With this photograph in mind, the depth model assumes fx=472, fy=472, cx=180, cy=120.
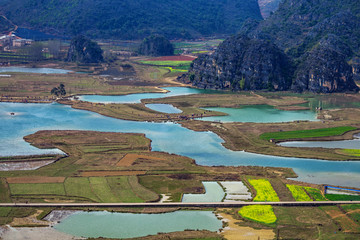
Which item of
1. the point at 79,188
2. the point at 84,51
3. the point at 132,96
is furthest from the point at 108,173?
the point at 84,51

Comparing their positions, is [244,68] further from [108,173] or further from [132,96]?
[108,173]

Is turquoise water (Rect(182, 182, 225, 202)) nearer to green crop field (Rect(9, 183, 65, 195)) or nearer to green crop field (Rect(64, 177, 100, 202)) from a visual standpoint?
green crop field (Rect(64, 177, 100, 202))

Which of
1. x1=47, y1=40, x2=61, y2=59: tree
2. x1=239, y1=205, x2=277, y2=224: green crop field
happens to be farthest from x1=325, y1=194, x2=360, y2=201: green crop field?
→ x1=47, y1=40, x2=61, y2=59: tree

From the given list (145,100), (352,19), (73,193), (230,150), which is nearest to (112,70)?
(145,100)

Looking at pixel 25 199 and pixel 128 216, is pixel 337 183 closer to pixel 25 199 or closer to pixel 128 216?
pixel 128 216

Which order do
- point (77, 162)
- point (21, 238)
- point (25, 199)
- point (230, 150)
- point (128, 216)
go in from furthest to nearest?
point (230, 150) → point (77, 162) → point (25, 199) → point (128, 216) → point (21, 238)

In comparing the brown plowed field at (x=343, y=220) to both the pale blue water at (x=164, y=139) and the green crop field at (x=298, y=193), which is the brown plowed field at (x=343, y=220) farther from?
the pale blue water at (x=164, y=139)
